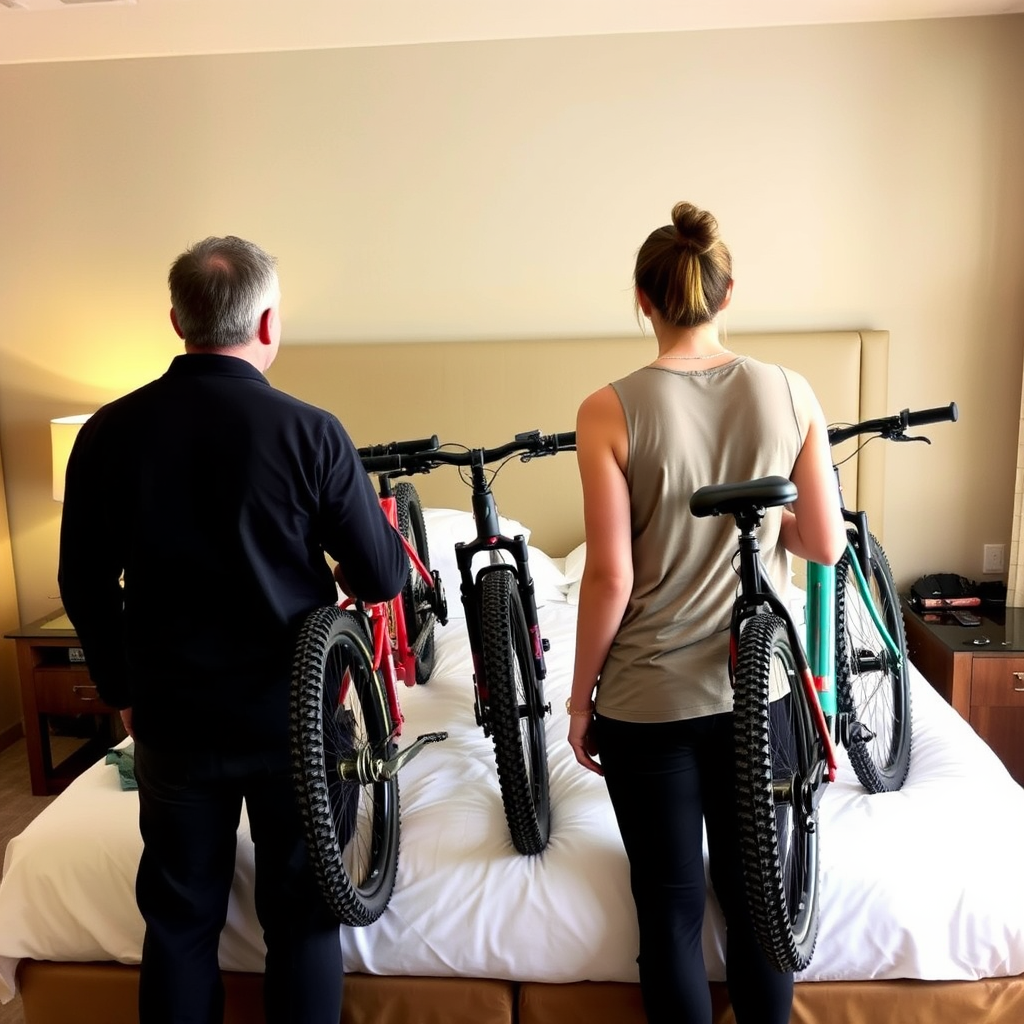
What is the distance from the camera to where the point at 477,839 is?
187 centimetres

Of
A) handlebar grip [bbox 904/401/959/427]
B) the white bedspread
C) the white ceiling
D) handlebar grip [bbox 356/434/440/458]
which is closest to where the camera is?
the white bedspread

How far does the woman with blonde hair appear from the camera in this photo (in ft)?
4.69

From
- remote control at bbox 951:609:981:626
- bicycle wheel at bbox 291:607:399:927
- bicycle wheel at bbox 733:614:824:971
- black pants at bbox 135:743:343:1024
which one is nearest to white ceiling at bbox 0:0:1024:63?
remote control at bbox 951:609:981:626

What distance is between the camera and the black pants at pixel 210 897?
5.10 ft

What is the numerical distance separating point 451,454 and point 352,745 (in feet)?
1.99

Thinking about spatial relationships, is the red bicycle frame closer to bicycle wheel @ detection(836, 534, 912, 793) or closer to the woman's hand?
the woman's hand

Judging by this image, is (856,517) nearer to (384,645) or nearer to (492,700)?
(492,700)

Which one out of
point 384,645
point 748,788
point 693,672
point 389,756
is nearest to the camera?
point 748,788

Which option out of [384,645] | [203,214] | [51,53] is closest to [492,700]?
[384,645]

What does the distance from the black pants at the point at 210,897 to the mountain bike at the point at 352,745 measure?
0.25ft

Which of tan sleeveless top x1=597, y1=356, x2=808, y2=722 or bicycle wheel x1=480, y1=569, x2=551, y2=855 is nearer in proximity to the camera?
tan sleeveless top x1=597, y1=356, x2=808, y2=722

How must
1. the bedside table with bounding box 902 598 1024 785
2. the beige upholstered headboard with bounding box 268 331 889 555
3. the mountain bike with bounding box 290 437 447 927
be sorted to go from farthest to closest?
1. the beige upholstered headboard with bounding box 268 331 889 555
2. the bedside table with bounding box 902 598 1024 785
3. the mountain bike with bounding box 290 437 447 927

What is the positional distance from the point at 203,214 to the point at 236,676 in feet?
8.64

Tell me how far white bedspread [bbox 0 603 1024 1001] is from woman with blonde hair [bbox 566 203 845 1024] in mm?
199
